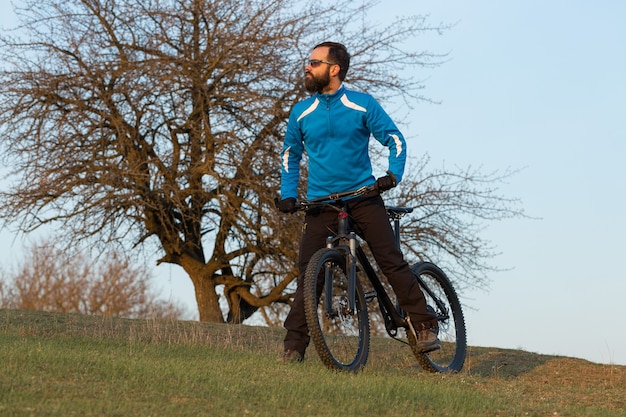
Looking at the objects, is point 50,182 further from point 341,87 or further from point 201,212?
point 341,87

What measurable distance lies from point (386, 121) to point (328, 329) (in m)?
2.02

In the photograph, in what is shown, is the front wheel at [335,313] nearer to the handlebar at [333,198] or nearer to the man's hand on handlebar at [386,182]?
the handlebar at [333,198]

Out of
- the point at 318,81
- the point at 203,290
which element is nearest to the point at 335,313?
the point at 318,81

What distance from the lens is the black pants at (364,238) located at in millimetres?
6512

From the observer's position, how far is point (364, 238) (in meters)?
6.61

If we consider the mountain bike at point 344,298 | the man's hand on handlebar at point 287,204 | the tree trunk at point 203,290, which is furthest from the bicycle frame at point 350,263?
the tree trunk at point 203,290

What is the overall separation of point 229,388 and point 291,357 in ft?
4.65

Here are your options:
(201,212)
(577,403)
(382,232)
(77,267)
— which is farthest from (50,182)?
(77,267)

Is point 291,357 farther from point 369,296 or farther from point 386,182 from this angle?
point 386,182

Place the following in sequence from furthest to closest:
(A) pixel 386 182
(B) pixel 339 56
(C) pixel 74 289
→ (C) pixel 74 289, (B) pixel 339 56, (A) pixel 386 182

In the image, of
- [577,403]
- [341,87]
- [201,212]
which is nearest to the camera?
[577,403]

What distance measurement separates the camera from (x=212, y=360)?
21.7 ft

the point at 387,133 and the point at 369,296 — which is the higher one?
the point at 387,133

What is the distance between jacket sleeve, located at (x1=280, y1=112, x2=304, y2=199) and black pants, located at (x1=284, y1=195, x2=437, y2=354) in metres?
0.25
